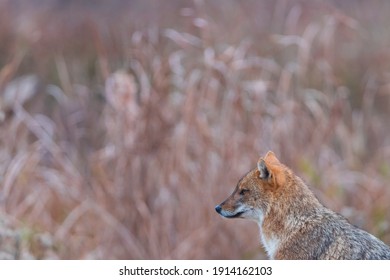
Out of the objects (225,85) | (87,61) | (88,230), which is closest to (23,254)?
(88,230)

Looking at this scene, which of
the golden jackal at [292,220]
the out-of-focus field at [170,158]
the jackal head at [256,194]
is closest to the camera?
the golden jackal at [292,220]

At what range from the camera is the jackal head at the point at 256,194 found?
644cm

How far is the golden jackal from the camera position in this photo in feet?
20.2

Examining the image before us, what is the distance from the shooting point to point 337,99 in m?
9.18

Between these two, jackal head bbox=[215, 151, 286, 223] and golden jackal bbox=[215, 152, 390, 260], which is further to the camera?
jackal head bbox=[215, 151, 286, 223]

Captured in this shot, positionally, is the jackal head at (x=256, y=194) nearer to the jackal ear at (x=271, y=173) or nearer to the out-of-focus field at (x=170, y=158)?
the jackal ear at (x=271, y=173)

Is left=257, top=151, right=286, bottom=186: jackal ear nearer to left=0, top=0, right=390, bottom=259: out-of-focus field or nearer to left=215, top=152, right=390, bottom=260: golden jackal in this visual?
left=215, top=152, right=390, bottom=260: golden jackal

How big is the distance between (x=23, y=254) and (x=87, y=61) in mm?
7360

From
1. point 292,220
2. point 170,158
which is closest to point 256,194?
point 292,220

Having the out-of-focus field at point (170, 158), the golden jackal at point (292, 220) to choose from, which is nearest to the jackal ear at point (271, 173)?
the golden jackal at point (292, 220)

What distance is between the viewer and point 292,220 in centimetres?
639

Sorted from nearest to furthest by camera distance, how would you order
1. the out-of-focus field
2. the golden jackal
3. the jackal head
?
1. the golden jackal
2. the jackal head
3. the out-of-focus field

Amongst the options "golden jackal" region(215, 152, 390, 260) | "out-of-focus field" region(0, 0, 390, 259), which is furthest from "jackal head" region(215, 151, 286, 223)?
"out-of-focus field" region(0, 0, 390, 259)
